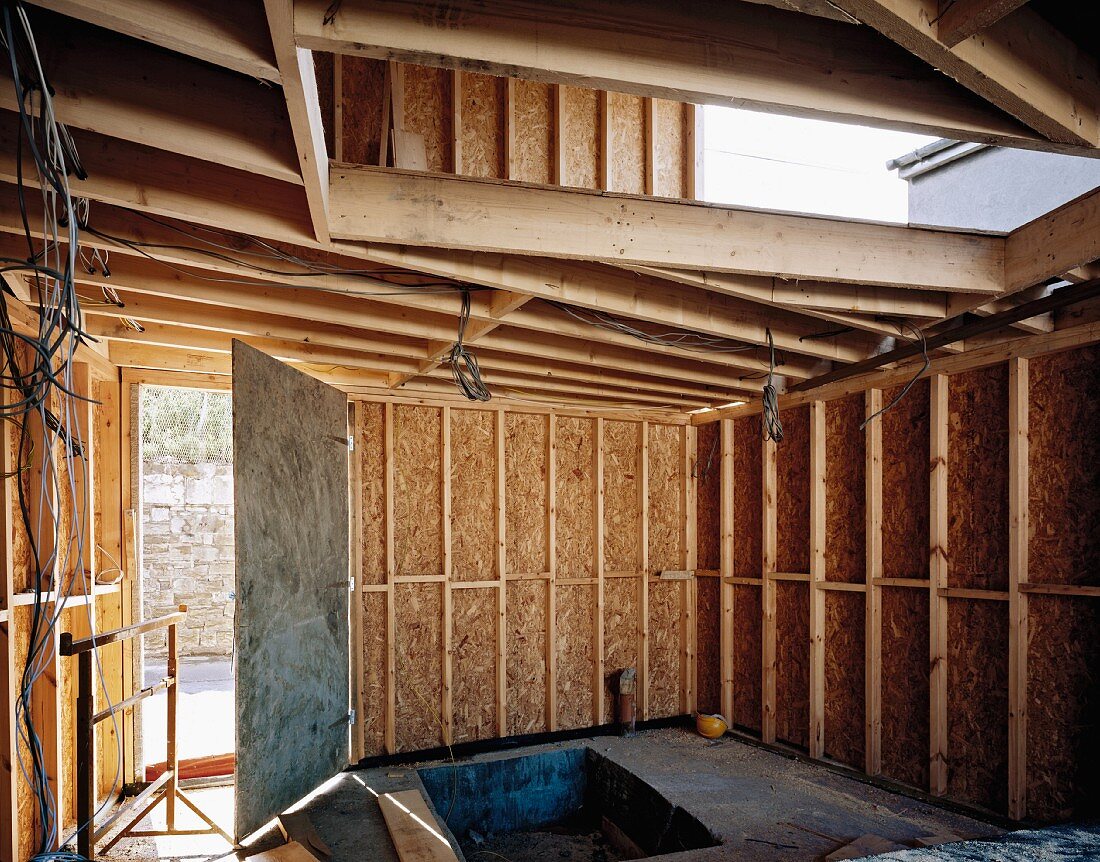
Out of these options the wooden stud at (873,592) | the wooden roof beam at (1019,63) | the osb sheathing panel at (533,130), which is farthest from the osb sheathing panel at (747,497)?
the wooden roof beam at (1019,63)

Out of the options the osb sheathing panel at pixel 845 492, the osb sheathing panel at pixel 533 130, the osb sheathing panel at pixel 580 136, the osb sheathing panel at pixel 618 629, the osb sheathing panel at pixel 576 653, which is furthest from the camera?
the osb sheathing panel at pixel 618 629

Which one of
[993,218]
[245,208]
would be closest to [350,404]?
[245,208]

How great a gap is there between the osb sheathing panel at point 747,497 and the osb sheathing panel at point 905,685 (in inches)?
49.9

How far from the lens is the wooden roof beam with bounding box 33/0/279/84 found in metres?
1.34

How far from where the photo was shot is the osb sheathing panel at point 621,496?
601cm

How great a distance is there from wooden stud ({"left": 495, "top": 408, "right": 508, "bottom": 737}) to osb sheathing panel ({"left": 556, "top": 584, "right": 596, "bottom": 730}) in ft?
1.62

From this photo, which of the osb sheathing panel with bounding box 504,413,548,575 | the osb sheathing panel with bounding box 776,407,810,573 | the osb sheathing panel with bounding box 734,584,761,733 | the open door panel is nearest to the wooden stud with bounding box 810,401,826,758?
the osb sheathing panel with bounding box 776,407,810,573

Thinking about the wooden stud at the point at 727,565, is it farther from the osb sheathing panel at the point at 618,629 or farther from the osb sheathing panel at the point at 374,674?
the osb sheathing panel at the point at 374,674

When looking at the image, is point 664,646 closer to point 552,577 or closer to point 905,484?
point 552,577

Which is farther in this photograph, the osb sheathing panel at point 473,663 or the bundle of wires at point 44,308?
the osb sheathing panel at point 473,663

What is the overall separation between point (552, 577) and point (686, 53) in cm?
460

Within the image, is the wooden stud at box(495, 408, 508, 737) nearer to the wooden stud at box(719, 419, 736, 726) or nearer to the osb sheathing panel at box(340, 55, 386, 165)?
the wooden stud at box(719, 419, 736, 726)

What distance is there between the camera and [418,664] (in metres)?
5.27

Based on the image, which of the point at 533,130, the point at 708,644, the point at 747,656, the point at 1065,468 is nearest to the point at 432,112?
the point at 533,130
